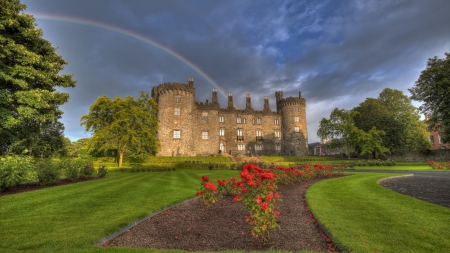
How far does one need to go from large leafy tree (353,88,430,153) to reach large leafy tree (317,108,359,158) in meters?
2.80

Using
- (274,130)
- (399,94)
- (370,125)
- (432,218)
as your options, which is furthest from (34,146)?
(399,94)

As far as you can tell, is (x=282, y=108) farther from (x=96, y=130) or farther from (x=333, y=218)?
(x=333, y=218)

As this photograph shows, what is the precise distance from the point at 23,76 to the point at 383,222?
22828 millimetres

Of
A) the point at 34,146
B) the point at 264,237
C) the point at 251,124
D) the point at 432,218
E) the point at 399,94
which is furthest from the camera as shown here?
the point at 251,124

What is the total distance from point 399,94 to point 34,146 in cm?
6349

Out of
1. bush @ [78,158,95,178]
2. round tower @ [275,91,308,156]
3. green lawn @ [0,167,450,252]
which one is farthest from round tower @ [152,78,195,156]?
green lawn @ [0,167,450,252]

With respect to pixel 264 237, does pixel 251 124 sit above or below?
above

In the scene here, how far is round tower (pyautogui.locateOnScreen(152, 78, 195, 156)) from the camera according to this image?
44531 mm

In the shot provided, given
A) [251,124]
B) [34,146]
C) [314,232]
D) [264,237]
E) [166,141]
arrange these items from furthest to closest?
[251,124], [166,141], [34,146], [314,232], [264,237]

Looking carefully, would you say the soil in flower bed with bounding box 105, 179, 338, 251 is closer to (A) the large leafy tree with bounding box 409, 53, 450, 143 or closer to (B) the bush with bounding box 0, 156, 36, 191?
(B) the bush with bounding box 0, 156, 36, 191

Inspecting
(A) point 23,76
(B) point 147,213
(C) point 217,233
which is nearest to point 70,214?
(B) point 147,213

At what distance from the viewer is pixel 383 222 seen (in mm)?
6172

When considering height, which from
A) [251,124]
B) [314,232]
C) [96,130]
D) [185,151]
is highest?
[251,124]

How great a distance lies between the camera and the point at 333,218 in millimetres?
6695
